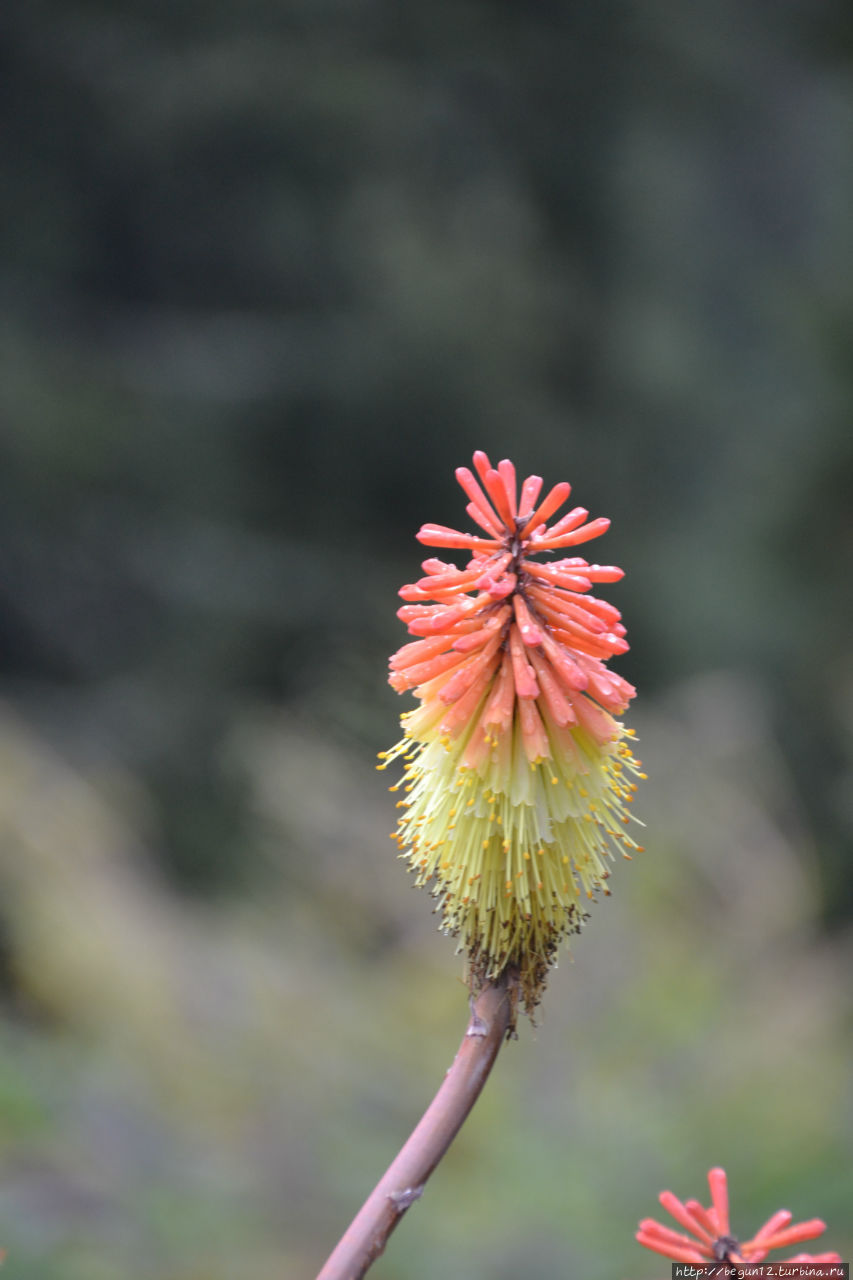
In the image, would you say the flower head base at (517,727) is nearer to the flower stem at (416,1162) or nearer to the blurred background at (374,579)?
the flower stem at (416,1162)

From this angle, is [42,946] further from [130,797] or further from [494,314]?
[494,314]

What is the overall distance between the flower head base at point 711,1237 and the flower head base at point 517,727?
0.24 m

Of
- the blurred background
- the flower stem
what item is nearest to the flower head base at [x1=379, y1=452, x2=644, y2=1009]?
the flower stem

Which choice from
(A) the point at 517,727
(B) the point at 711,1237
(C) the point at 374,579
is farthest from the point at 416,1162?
(C) the point at 374,579

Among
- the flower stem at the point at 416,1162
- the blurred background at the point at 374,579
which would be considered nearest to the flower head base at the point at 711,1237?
the flower stem at the point at 416,1162

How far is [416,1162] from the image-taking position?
39.0 inches

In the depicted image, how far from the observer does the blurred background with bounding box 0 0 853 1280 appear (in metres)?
5.07

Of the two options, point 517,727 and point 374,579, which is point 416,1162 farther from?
point 374,579

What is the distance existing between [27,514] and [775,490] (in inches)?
302

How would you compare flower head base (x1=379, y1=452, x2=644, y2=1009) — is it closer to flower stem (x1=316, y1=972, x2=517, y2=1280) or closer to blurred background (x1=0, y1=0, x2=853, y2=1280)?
flower stem (x1=316, y1=972, x2=517, y2=1280)

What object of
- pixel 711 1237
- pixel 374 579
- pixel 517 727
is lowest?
pixel 711 1237

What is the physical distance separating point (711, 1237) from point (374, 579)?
906 cm

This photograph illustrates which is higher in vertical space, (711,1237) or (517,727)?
(517,727)

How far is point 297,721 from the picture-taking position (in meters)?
8.03
